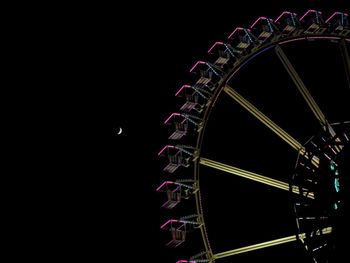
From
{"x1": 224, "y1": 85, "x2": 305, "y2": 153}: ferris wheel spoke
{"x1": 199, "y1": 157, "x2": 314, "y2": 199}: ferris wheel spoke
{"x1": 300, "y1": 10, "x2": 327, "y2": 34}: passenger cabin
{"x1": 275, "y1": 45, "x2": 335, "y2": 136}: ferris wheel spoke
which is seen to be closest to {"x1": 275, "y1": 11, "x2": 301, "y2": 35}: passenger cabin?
{"x1": 300, "y1": 10, "x2": 327, "y2": 34}: passenger cabin

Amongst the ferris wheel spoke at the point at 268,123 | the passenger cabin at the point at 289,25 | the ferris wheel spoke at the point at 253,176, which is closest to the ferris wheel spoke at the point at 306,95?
the passenger cabin at the point at 289,25

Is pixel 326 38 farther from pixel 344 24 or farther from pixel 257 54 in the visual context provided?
pixel 257 54

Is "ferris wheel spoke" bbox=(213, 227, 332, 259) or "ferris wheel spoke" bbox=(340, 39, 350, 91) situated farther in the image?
"ferris wheel spoke" bbox=(340, 39, 350, 91)

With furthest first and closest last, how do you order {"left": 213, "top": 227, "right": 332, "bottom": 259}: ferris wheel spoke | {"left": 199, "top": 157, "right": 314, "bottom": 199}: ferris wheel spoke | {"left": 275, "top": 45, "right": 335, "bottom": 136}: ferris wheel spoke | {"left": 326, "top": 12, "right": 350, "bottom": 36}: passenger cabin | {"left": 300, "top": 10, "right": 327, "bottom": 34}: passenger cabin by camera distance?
{"left": 300, "top": 10, "right": 327, "bottom": 34}: passenger cabin
{"left": 326, "top": 12, "right": 350, "bottom": 36}: passenger cabin
{"left": 275, "top": 45, "right": 335, "bottom": 136}: ferris wheel spoke
{"left": 199, "top": 157, "right": 314, "bottom": 199}: ferris wheel spoke
{"left": 213, "top": 227, "right": 332, "bottom": 259}: ferris wheel spoke

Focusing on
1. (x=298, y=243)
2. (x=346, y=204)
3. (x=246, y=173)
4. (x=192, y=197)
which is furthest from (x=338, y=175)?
(x=192, y=197)

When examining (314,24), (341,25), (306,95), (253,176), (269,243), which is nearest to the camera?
(269,243)

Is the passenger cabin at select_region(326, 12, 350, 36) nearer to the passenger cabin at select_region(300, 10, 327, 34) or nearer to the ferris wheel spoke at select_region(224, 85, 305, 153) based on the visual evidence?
the passenger cabin at select_region(300, 10, 327, 34)

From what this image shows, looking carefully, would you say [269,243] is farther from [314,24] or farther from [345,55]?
[314,24]

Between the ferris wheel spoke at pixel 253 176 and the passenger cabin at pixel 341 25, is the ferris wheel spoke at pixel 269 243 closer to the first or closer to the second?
the ferris wheel spoke at pixel 253 176

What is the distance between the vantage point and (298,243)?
9.98 metres

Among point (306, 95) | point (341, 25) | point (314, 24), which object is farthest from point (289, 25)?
point (306, 95)

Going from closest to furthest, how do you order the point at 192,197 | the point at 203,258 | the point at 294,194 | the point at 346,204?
the point at 346,204
the point at 294,194
the point at 203,258
the point at 192,197

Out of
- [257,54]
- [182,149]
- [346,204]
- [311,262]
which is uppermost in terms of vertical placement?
[257,54]

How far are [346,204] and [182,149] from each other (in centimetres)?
407
